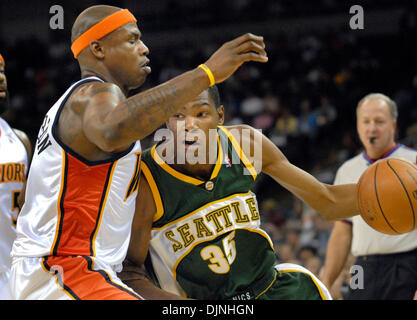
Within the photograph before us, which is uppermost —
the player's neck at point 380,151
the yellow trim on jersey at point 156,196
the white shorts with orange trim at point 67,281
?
the yellow trim on jersey at point 156,196

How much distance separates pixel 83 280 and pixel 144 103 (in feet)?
2.46

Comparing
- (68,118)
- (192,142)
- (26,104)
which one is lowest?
(26,104)

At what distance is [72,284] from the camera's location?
7.41 feet

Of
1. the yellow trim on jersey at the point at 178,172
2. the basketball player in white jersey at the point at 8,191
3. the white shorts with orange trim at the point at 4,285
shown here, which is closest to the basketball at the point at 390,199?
the yellow trim on jersey at the point at 178,172

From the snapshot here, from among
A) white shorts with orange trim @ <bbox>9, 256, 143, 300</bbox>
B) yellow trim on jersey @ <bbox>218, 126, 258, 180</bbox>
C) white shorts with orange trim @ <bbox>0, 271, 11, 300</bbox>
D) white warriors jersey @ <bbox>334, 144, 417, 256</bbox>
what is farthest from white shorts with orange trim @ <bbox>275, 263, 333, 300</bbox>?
white shorts with orange trim @ <bbox>0, 271, 11, 300</bbox>

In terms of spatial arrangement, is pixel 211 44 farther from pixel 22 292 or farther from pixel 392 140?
pixel 22 292

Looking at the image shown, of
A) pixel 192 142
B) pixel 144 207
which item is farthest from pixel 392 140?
pixel 144 207

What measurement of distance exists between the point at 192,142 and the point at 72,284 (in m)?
0.96

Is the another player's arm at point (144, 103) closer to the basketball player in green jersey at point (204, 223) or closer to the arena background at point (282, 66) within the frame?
the basketball player in green jersey at point (204, 223)

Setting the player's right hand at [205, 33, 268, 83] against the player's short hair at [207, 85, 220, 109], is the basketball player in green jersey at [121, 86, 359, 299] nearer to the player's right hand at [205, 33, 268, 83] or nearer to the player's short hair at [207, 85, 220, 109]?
the player's short hair at [207, 85, 220, 109]

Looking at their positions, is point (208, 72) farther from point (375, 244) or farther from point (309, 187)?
point (375, 244)

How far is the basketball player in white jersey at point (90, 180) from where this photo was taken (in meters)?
2.18

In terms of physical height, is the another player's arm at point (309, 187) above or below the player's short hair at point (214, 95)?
below

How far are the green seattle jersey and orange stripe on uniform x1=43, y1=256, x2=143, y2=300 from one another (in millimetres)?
573
